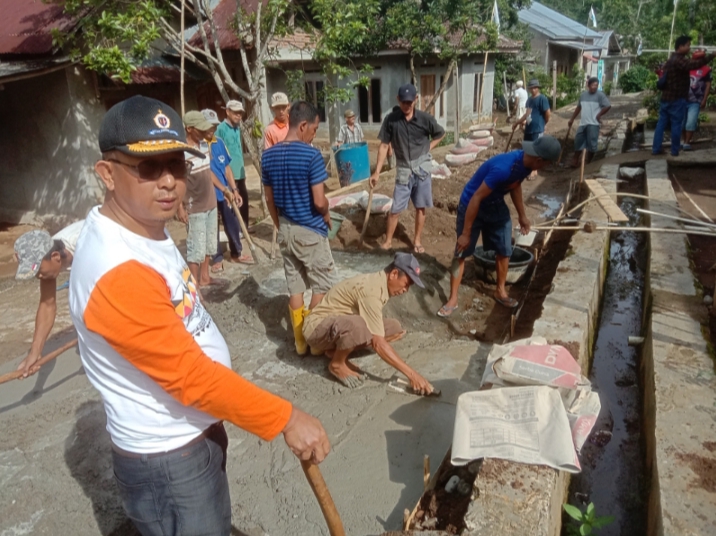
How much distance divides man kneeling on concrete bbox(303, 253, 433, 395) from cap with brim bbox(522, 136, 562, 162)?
4.82ft

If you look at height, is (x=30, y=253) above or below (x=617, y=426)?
above

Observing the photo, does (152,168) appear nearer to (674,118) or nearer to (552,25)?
(674,118)

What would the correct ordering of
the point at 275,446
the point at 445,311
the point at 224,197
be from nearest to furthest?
the point at 275,446
the point at 445,311
the point at 224,197

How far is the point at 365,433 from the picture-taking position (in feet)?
10.4

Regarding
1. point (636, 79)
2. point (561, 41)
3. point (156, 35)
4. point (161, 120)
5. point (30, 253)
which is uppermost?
point (561, 41)

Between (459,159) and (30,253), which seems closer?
(30,253)

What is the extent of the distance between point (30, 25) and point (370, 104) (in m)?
9.96

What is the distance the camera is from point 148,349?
127cm

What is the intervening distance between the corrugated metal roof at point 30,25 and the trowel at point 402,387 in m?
7.50

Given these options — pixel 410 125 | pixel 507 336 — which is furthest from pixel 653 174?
pixel 507 336

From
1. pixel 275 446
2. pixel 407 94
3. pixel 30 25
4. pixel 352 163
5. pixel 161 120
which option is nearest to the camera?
pixel 161 120

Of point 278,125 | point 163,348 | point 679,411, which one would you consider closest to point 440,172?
point 278,125

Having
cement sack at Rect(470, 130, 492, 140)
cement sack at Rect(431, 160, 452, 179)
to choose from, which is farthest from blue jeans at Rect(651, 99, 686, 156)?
cement sack at Rect(470, 130, 492, 140)

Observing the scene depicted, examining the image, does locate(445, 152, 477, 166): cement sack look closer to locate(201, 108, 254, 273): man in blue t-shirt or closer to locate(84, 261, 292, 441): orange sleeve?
locate(201, 108, 254, 273): man in blue t-shirt
